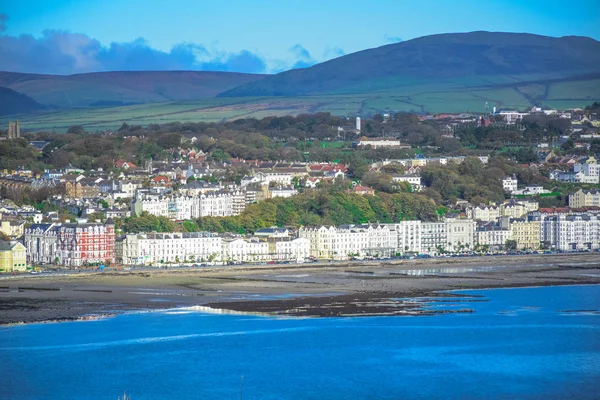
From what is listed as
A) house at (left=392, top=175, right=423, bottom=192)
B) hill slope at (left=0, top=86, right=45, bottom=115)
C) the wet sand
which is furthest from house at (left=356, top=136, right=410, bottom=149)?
hill slope at (left=0, top=86, right=45, bottom=115)

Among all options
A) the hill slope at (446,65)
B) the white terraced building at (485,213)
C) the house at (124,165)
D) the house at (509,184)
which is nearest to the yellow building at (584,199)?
the house at (509,184)

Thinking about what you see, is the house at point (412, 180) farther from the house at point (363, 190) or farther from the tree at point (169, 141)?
the tree at point (169, 141)

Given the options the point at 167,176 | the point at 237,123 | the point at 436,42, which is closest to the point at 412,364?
the point at 167,176

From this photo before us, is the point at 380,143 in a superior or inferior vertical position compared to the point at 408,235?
superior

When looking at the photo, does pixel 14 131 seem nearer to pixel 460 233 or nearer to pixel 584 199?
pixel 460 233

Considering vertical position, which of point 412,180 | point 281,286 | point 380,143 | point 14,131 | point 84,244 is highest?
point 14,131

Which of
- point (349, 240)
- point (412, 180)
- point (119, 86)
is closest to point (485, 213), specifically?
point (412, 180)

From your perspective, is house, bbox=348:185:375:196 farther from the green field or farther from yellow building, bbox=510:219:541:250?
the green field

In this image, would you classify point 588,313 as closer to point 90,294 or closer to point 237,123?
point 90,294
